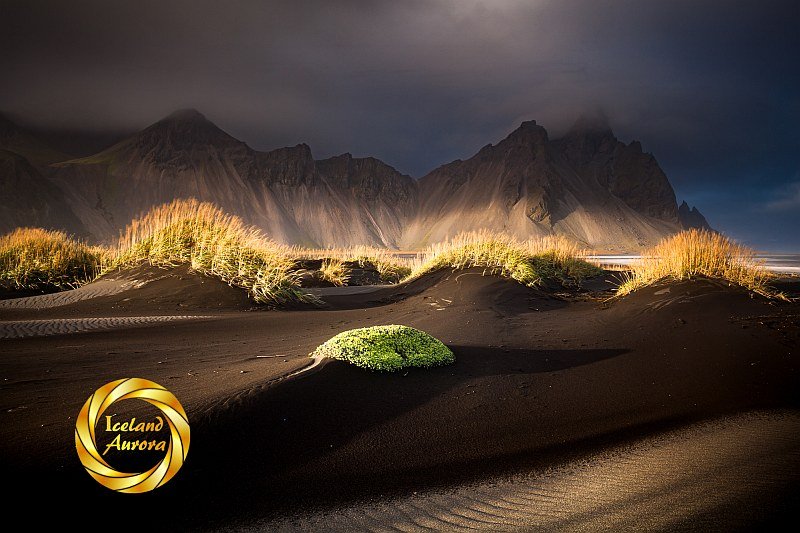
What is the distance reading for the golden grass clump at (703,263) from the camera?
31.5 ft

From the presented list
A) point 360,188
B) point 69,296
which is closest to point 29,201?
point 360,188

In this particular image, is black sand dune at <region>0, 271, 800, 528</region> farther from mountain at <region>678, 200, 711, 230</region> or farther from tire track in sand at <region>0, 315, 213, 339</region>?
mountain at <region>678, 200, 711, 230</region>

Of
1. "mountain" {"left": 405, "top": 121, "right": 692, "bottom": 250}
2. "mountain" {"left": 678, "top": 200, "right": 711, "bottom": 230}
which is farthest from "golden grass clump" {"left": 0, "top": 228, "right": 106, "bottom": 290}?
"mountain" {"left": 678, "top": 200, "right": 711, "bottom": 230}

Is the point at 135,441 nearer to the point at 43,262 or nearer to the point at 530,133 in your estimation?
the point at 43,262

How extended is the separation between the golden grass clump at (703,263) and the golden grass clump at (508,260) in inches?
136

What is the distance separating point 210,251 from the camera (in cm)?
1294

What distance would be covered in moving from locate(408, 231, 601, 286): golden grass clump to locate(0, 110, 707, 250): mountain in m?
72.1

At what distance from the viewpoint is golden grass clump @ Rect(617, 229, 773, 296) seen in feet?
31.5

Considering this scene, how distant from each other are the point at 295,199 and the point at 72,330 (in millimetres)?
97870

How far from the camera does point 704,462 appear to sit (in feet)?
10.6

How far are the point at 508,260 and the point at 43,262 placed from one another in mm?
14926

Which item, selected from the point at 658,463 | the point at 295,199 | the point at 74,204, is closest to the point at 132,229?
the point at 658,463

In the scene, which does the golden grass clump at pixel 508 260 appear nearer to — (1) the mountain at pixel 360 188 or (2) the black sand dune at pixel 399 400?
(2) the black sand dune at pixel 399 400

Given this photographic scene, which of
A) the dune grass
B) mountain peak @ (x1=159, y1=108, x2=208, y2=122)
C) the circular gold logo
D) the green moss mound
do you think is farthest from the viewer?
mountain peak @ (x1=159, y1=108, x2=208, y2=122)
